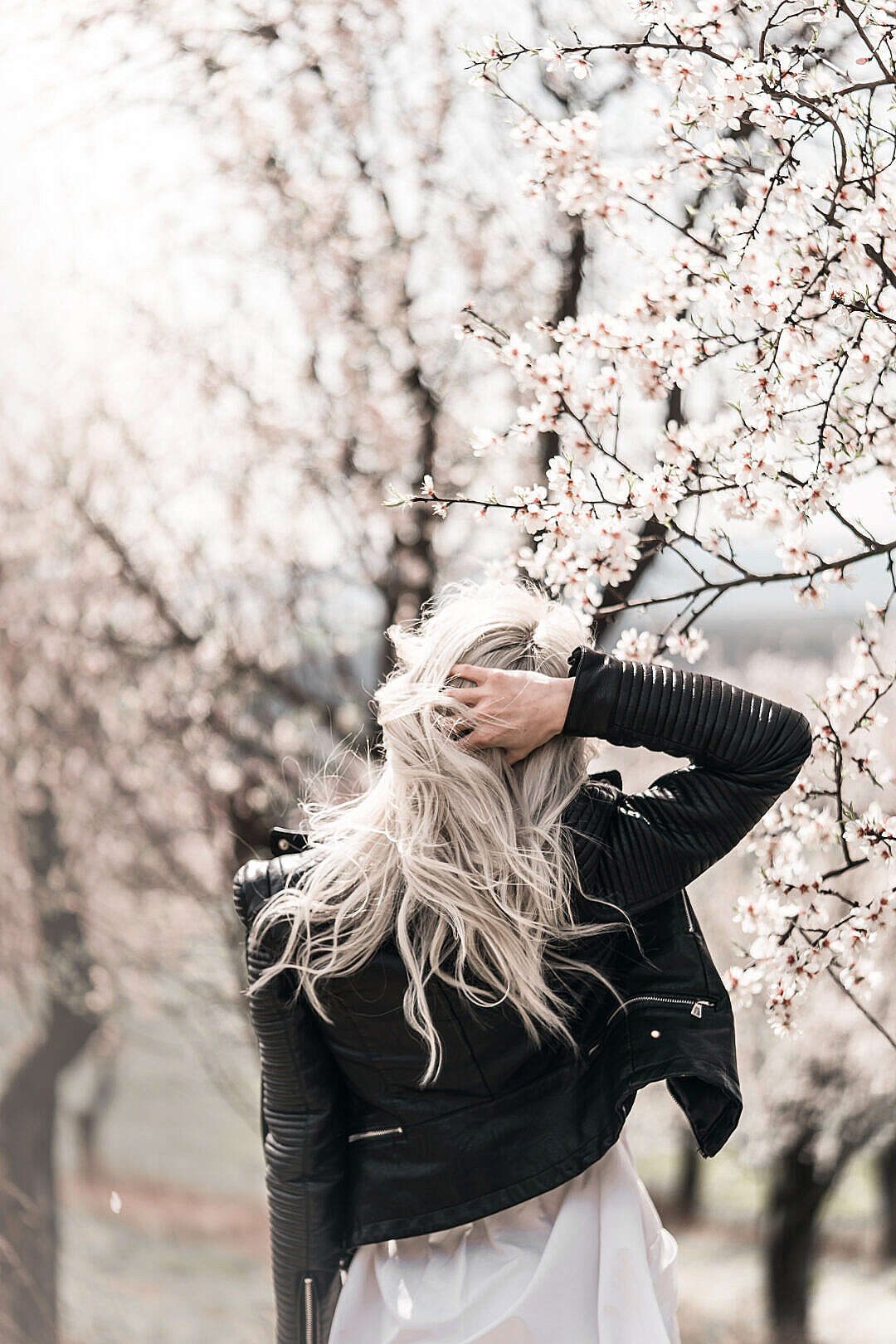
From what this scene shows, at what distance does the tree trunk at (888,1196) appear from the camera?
170 inches

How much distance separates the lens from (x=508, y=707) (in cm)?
103

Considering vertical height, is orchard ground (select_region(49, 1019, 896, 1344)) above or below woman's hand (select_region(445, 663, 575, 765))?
below

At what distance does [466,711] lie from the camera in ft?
3.38

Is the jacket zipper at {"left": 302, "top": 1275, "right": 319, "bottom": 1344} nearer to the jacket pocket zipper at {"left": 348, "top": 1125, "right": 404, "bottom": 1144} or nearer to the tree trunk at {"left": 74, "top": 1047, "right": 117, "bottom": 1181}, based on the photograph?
the jacket pocket zipper at {"left": 348, "top": 1125, "right": 404, "bottom": 1144}

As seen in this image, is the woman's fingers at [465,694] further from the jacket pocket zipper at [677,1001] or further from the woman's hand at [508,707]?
the jacket pocket zipper at [677,1001]

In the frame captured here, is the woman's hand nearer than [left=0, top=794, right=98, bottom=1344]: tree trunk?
Yes

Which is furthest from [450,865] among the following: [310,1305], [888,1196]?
[888,1196]

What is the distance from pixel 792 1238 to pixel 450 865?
423cm

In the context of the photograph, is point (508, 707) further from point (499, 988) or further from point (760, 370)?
point (760, 370)

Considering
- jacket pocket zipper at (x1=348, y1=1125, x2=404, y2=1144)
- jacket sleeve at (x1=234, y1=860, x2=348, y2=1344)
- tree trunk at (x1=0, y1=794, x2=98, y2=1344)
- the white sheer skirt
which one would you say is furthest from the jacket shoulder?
tree trunk at (x1=0, y1=794, x2=98, y2=1344)

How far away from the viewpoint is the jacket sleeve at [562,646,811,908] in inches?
41.5

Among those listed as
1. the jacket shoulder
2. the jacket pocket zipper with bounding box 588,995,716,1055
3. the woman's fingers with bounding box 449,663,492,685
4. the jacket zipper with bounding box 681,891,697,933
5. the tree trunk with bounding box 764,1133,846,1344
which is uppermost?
the woman's fingers with bounding box 449,663,492,685

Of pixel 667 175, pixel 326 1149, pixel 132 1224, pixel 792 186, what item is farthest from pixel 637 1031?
pixel 132 1224

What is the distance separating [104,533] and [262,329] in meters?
1.08
